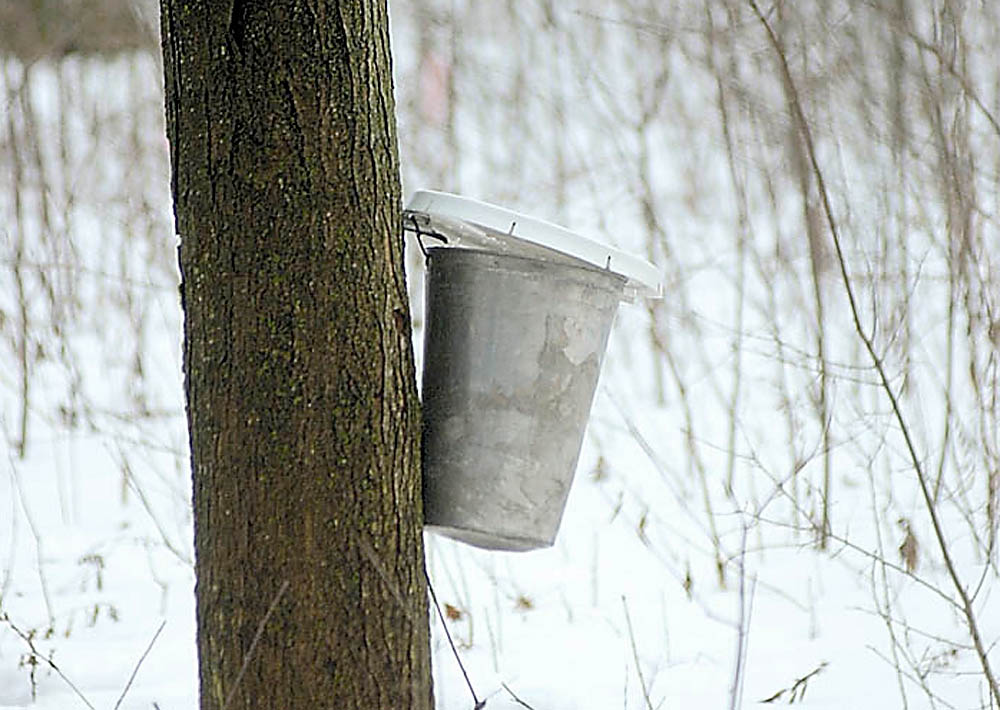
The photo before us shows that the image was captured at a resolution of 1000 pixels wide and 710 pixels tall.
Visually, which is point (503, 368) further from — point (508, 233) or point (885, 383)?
point (885, 383)

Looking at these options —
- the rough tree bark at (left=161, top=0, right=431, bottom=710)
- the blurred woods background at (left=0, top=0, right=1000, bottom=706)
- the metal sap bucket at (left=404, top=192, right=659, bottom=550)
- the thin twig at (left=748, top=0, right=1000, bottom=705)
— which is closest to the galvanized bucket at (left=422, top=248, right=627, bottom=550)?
the metal sap bucket at (left=404, top=192, right=659, bottom=550)

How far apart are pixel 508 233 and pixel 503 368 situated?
220 mm

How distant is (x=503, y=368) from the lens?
2098 millimetres

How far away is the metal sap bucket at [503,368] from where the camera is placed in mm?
2086

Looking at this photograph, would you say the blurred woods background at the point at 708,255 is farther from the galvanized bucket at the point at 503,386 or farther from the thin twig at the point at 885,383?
the galvanized bucket at the point at 503,386

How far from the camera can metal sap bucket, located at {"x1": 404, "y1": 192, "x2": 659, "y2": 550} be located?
2086 millimetres

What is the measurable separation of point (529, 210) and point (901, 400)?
2263mm

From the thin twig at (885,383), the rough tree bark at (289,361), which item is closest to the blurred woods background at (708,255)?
the thin twig at (885,383)

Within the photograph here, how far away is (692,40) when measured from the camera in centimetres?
651

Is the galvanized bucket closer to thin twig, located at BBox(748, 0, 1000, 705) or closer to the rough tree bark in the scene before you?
the rough tree bark

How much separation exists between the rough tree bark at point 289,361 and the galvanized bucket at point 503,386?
158mm

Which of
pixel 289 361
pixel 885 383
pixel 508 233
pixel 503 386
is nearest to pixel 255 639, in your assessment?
pixel 289 361

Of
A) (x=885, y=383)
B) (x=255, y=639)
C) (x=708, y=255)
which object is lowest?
(x=255, y=639)

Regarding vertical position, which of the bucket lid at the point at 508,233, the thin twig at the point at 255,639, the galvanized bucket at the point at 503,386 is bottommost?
the thin twig at the point at 255,639
